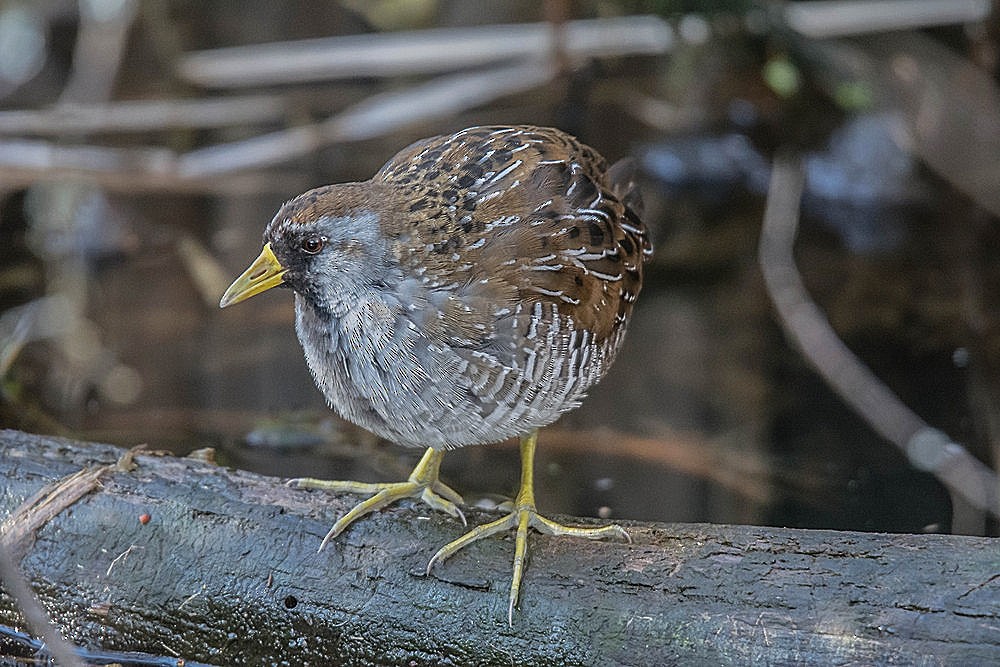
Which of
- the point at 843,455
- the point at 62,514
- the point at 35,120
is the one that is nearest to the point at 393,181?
the point at 62,514

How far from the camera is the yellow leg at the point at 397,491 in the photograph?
2.29m

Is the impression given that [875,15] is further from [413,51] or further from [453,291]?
[453,291]

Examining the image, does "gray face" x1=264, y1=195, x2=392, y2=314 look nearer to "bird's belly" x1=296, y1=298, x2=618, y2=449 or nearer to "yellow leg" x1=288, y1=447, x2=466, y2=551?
"bird's belly" x1=296, y1=298, x2=618, y2=449

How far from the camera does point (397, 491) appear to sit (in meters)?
2.41

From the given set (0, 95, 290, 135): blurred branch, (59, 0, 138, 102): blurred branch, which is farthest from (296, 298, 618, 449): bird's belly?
(59, 0, 138, 102): blurred branch

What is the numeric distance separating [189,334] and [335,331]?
1.97m

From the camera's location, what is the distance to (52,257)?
434 centimetres

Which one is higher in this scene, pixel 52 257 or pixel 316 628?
pixel 52 257

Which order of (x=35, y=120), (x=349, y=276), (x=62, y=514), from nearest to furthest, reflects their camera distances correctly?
(x=349, y=276) < (x=62, y=514) < (x=35, y=120)

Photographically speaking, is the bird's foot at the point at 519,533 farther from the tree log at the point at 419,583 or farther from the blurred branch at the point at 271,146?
the blurred branch at the point at 271,146

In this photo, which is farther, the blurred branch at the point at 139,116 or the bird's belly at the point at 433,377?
the blurred branch at the point at 139,116

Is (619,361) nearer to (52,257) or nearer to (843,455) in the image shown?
(843,455)

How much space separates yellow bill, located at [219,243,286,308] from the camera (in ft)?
6.99

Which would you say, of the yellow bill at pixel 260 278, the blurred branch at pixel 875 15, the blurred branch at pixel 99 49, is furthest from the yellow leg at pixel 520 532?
the blurred branch at pixel 99 49
